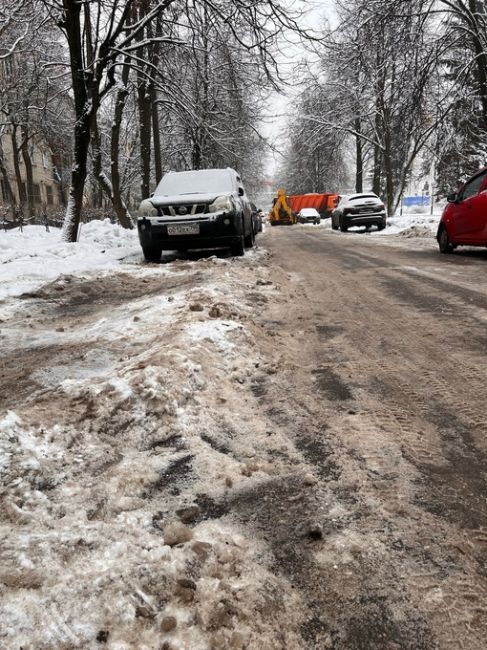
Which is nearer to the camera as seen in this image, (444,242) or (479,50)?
(444,242)

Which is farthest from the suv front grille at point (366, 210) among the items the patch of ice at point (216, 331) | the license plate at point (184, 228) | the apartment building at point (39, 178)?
the apartment building at point (39, 178)

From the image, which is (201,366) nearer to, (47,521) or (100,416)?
(100,416)

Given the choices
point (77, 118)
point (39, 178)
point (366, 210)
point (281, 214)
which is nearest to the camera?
point (77, 118)

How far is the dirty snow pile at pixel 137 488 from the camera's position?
128cm

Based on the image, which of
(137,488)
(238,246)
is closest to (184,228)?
(238,246)

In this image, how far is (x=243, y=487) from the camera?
192cm

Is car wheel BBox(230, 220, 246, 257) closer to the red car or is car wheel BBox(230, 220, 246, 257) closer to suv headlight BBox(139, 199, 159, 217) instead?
suv headlight BBox(139, 199, 159, 217)

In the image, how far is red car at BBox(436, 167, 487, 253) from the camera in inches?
323

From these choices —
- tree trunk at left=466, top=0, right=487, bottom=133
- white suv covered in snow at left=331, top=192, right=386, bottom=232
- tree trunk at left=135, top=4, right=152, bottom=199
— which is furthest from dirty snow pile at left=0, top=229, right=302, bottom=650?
white suv covered in snow at left=331, top=192, right=386, bottom=232

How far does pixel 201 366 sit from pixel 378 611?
6.06 feet

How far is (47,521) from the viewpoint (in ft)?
5.55

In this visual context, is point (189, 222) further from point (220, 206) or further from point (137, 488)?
point (137, 488)

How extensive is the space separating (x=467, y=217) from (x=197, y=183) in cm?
501

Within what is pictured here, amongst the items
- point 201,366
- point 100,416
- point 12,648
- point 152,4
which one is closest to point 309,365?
point 201,366
